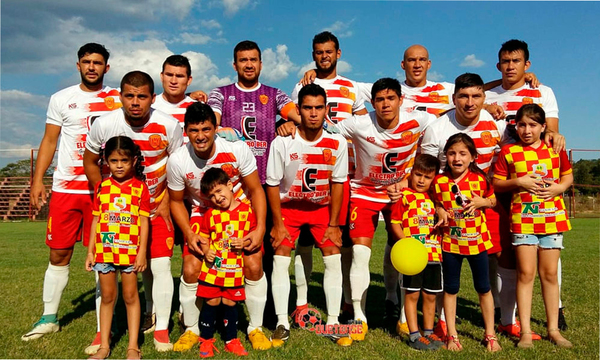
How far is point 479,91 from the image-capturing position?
173 inches

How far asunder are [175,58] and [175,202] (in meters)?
1.79

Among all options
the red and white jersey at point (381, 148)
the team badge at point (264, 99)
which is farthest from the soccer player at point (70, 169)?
the red and white jersey at point (381, 148)

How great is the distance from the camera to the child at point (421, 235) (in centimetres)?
411

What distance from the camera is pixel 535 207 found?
420cm

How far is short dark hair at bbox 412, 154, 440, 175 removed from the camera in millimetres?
4234

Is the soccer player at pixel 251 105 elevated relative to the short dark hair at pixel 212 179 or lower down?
elevated

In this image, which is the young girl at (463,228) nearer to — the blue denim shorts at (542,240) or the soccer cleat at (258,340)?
the blue denim shorts at (542,240)

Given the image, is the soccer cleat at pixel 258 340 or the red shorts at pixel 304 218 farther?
the red shorts at pixel 304 218

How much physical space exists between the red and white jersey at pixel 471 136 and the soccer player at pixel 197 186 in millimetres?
1832

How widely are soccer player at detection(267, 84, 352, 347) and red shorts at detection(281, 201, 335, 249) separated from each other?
0.03 feet

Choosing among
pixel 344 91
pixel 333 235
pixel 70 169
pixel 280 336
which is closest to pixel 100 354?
pixel 280 336

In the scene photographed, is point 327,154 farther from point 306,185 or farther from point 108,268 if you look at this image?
point 108,268

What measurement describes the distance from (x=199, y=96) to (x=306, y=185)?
5.68ft

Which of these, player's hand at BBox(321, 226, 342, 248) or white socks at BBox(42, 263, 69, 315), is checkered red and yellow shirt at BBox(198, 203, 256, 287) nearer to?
player's hand at BBox(321, 226, 342, 248)
